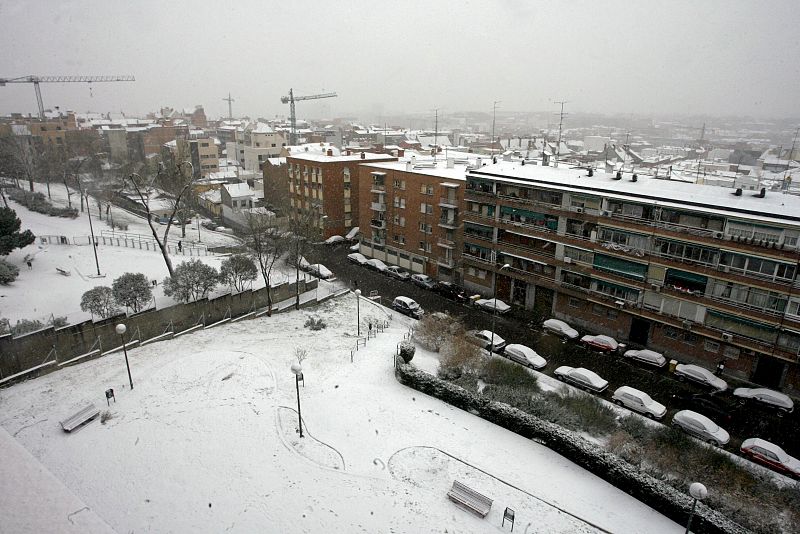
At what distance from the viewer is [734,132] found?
10656 cm

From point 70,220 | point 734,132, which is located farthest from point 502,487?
point 734,132

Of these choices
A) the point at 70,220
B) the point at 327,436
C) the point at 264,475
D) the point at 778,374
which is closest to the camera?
the point at 264,475

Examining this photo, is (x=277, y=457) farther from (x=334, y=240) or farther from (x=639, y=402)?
(x=334, y=240)

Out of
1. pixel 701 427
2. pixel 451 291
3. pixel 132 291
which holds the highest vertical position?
pixel 132 291

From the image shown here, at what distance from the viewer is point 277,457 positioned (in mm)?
13539

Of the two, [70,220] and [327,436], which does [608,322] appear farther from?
[70,220]

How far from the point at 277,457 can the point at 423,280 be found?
21.0 m

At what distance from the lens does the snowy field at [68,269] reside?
22250mm

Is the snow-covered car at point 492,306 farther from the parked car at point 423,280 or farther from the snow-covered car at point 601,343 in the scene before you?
the snow-covered car at point 601,343

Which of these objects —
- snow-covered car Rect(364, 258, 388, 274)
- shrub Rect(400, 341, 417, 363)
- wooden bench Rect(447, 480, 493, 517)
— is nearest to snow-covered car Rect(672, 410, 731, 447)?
wooden bench Rect(447, 480, 493, 517)

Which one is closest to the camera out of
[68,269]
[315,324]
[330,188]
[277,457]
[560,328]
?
[277,457]

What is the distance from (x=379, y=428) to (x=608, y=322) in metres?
16.6

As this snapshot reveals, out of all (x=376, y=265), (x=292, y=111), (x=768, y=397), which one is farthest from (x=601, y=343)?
(x=292, y=111)

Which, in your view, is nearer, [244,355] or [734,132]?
[244,355]
